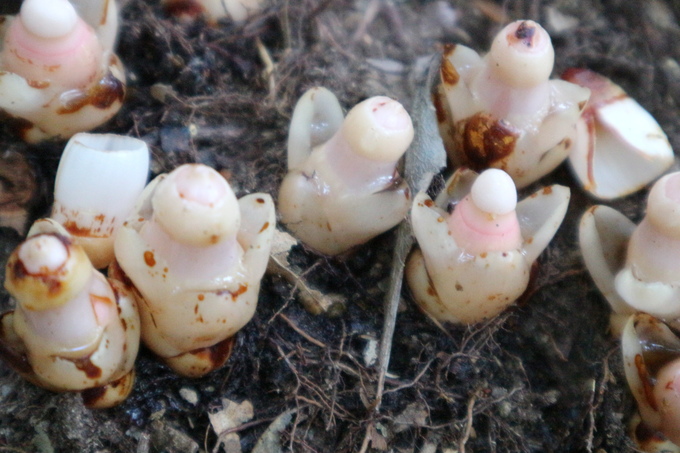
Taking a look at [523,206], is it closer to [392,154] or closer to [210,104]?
[392,154]

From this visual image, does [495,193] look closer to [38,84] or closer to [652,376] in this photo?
[652,376]


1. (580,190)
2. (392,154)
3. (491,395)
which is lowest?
(491,395)

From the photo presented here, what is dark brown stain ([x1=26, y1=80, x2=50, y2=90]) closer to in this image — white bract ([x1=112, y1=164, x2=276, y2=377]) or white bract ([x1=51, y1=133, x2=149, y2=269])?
white bract ([x1=51, y1=133, x2=149, y2=269])

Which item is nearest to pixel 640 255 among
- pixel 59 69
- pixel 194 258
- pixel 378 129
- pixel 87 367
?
pixel 378 129

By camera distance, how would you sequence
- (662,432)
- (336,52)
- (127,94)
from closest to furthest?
(662,432) < (127,94) < (336,52)

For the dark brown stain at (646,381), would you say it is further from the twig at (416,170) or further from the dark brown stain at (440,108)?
the dark brown stain at (440,108)

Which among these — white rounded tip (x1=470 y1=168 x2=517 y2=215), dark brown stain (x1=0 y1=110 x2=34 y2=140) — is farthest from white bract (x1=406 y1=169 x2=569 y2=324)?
dark brown stain (x1=0 y1=110 x2=34 y2=140)

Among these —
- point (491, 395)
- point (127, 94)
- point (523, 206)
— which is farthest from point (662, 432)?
point (127, 94)
